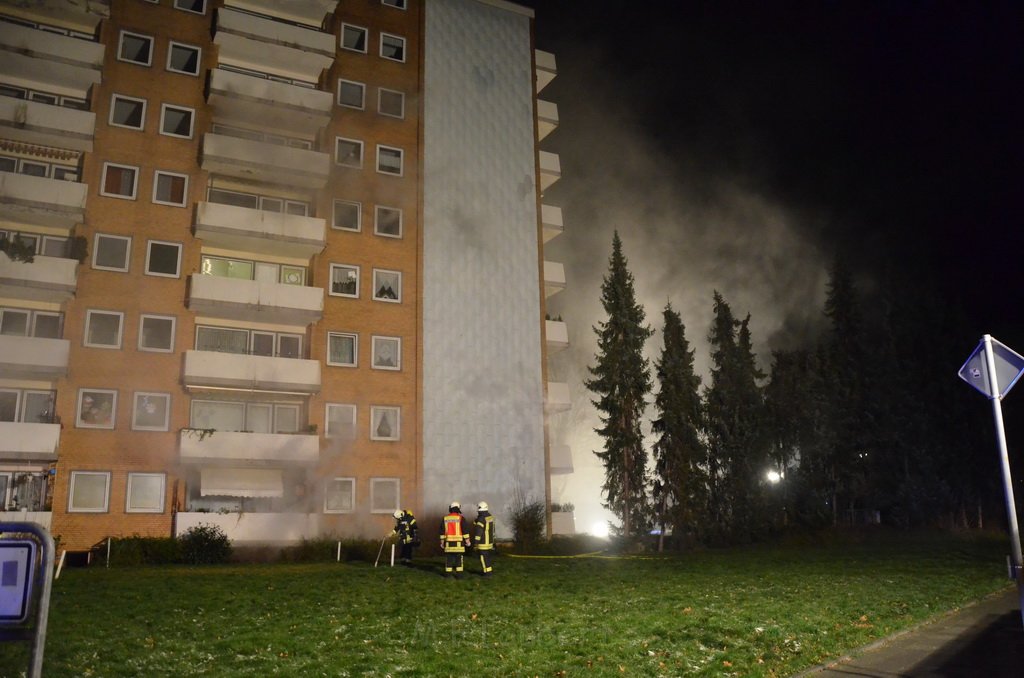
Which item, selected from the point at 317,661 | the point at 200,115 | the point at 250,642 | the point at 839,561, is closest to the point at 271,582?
the point at 250,642

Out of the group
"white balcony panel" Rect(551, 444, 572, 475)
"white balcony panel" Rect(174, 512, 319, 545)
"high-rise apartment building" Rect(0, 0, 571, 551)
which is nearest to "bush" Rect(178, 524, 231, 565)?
"white balcony panel" Rect(174, 512, 319, 545)

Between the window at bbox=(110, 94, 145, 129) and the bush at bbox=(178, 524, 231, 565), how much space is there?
2037 cm

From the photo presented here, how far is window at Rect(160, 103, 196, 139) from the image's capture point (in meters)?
41.2

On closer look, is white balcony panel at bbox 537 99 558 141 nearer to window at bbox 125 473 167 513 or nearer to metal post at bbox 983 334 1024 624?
window at bbox 125 473 167 513

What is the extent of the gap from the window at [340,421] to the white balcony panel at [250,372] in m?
1.59

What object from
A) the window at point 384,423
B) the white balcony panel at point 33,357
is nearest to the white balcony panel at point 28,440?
the white balcony panel at point 33,357

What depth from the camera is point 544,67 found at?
5209 centimetres

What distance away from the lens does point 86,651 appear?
12578 mm

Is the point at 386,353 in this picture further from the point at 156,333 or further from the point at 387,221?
the point at 156,333

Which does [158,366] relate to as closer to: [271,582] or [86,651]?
[271,582]

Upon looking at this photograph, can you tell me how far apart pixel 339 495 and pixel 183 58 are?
2359 centimetres

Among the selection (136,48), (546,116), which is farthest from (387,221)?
(136,48)

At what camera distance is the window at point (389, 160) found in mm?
45500

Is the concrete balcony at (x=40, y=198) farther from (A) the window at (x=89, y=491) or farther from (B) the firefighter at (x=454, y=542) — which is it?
(B) the firefighter at (x=454, y=542)
